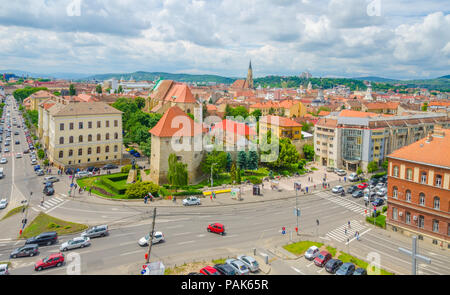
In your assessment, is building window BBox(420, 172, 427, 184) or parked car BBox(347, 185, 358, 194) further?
parked car BBox(347, 185, 358, 194)

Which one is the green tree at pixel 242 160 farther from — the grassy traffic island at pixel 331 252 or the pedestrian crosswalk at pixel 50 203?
the pedestrian crosswalk at pixel 50 203

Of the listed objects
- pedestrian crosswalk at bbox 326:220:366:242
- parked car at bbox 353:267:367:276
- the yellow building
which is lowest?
pedestrian crosswalk at bbox 326:220:366:242

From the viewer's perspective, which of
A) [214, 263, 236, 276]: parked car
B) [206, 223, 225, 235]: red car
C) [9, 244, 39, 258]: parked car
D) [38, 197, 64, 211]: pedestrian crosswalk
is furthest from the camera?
[38, 197, 64, 211]: pedestrian crosswalk

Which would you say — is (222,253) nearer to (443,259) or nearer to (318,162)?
A: (443,259)

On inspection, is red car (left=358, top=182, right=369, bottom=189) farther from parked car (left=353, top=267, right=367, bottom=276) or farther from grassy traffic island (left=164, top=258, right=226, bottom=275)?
grassy traffic island (left=164, top=258, right=226, bottom=275)

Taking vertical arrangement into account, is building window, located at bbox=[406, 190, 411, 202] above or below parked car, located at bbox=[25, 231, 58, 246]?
above

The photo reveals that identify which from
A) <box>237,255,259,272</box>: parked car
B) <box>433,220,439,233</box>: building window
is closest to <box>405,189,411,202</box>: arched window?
<box>433,220,439,233</box>: building window
